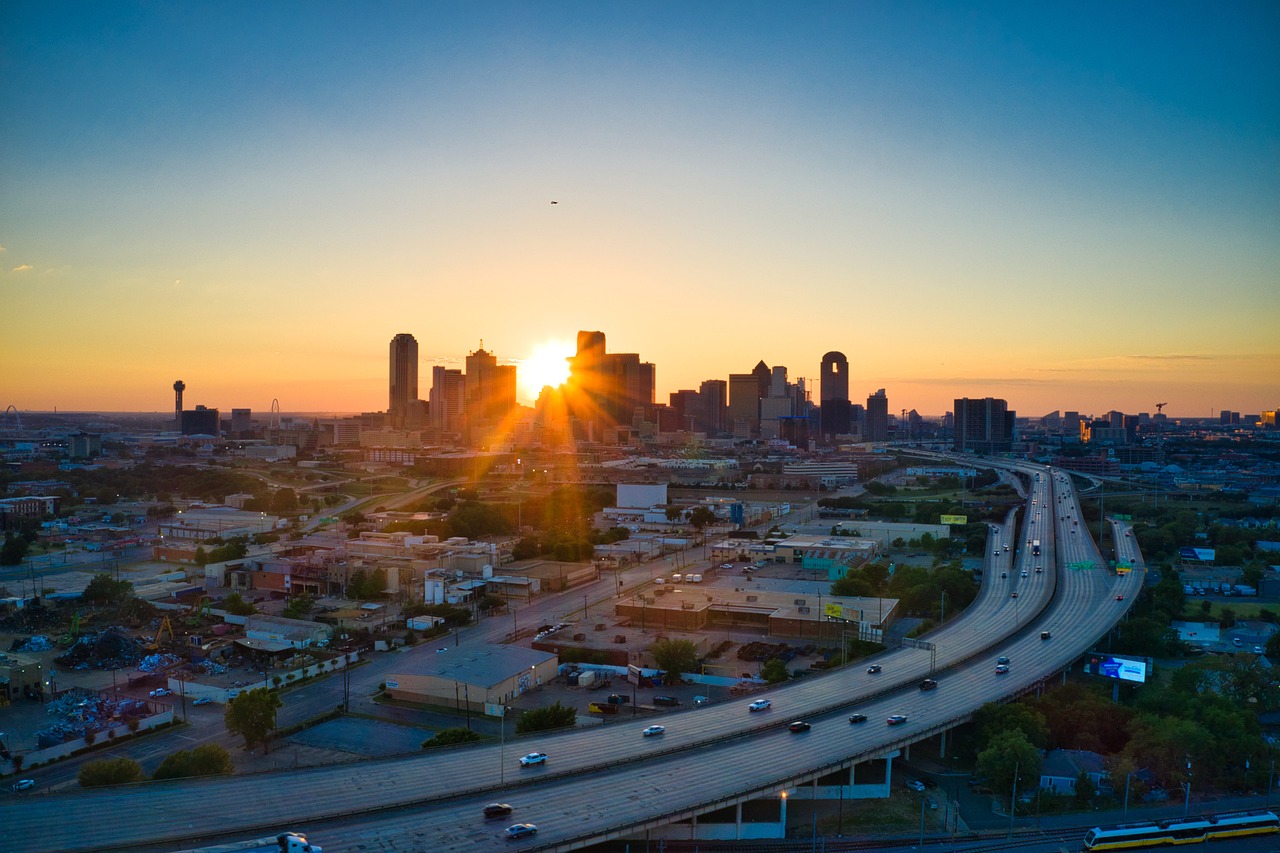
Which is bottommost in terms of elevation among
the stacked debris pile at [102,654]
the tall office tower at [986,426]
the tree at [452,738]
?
the stacked debris pile at [102,654]

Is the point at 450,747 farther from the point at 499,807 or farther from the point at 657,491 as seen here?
the point at 657,491

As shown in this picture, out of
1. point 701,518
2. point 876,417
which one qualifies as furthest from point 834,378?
point 701,518

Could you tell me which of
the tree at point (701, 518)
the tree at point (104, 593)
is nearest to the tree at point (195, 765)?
the tree at point (104, 593)

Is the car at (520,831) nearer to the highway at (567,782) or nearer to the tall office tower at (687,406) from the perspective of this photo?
the highway at (567,782)

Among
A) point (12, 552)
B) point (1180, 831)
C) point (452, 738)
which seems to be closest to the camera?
point (1180, 831)

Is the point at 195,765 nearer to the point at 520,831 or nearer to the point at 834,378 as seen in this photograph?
the point at 520,831

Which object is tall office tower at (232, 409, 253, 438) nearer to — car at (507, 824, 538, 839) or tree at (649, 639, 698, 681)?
tree at (649, 639, 698, 681)

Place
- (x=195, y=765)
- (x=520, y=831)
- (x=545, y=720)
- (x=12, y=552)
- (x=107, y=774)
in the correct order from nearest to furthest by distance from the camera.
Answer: (x=520, y=831) → (x=107, y=774) → (x=195, y=765) → (x=545, y=720) → (x=12, y=552)

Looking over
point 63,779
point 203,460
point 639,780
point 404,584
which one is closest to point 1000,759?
point 639,780
